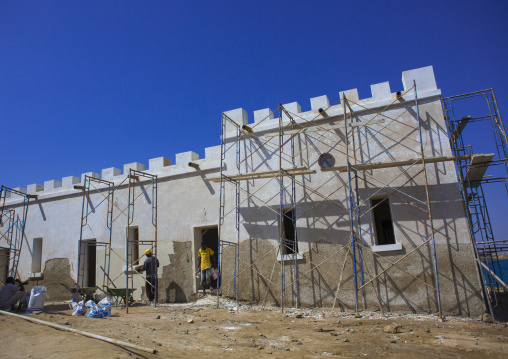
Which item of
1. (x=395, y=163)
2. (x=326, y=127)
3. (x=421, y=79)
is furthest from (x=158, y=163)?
(x=421, y=79)

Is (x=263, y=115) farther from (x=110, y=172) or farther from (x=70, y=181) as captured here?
(x=70, y=181)

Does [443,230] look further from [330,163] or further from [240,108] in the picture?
[240,108]

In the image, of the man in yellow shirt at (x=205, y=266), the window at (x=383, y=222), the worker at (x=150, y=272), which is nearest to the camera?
→ the man in yellow shirt at (x=205, y=266)

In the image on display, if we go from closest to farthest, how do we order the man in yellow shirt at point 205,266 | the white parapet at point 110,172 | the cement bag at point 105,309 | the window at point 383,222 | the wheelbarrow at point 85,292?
the cement bag at point 105,309, the wheelbarrow at point 85,292, the man in yellow shirt at point 205,266, the window at point 383,222, the white parapet at point 110,172

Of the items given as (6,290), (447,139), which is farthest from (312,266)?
(6,290)

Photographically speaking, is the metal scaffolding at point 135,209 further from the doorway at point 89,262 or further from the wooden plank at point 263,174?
→ the wooden plank at point 263,174

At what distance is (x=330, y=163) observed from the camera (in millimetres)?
11203

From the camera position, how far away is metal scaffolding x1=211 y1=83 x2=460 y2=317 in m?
9.83

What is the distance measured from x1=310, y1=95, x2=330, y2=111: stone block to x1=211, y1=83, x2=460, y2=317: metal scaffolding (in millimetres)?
224

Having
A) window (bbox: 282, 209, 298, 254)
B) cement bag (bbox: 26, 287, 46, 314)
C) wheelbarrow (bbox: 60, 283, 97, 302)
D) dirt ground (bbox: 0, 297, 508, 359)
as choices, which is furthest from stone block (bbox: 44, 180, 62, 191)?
window (bbox: 282, 209, 298, 254)

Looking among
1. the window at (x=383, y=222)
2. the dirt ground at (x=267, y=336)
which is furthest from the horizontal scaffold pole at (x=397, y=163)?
the window at (x=383, y=222)

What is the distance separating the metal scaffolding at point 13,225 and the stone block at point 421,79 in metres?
15.1

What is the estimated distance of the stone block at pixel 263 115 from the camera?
12.4 m

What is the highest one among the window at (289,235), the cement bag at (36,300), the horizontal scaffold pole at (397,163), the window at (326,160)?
the window at (326,160)
